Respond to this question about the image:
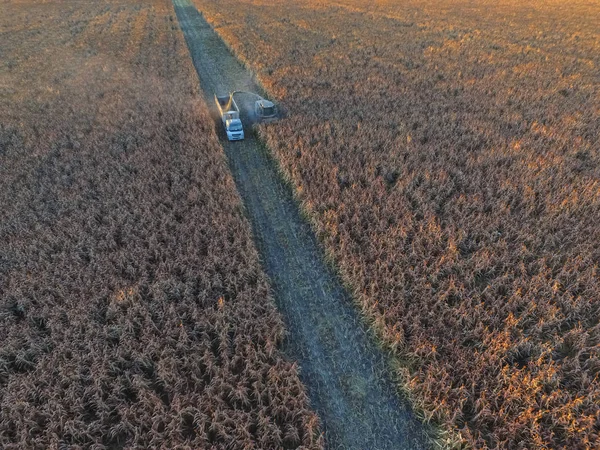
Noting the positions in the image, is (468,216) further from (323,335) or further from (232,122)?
(232,122)

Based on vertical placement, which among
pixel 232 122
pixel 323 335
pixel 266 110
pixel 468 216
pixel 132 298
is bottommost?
pixel 323 335

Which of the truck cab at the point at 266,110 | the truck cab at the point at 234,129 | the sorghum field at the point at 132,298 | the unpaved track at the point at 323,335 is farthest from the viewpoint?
the truck cab at the point at 266,110

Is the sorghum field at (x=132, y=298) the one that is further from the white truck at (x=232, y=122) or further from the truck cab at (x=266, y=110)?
the truck cab at (x=266, y=110)

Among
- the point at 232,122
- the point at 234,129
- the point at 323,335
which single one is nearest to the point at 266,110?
the point at 232,122

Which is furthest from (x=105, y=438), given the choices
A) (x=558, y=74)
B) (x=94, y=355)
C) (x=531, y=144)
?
(x=558, y=74)

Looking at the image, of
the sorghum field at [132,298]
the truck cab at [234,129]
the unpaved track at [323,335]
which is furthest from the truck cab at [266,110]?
the unpaved track at [323,335]

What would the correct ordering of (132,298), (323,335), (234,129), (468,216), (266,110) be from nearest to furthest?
(132,298), (323,335), (468,216), (234,129), (266,110)
